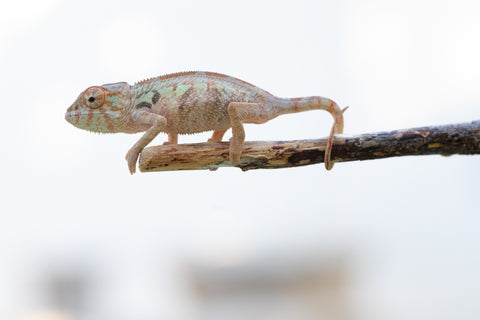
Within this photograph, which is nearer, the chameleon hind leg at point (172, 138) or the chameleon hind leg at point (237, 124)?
the chameleon hind leg at point (237, 124)

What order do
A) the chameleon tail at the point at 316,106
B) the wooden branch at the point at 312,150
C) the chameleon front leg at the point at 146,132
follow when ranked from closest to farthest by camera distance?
the wooden branch at the point at 312,150 < the chameleon front leg at the point at 146,132 < the chameleon tail at the point at 316,106

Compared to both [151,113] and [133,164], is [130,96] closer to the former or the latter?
[151,113]

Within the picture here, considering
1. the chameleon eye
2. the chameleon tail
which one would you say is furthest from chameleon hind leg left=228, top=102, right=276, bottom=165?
the chameleon eye

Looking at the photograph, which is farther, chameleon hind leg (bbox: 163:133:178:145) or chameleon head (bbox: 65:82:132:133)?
chameleon hind leg (bbox: 163:133:178:145)

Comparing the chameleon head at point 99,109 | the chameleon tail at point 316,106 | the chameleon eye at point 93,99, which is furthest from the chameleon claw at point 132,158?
the chameleon tail at point 316,106

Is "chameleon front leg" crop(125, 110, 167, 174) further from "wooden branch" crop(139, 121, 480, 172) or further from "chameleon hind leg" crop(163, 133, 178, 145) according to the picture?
"chameleon hind leg" crop(163, 133, 178, 145)

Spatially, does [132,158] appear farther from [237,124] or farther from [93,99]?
[237,124]

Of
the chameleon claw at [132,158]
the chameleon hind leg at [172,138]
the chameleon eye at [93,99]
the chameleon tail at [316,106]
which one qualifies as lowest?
the chameleon claw at [132,158]

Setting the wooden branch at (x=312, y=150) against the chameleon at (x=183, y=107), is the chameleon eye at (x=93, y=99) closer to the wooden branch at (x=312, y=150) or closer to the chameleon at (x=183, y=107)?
the chameleon at (x=183, y=107)
